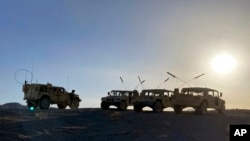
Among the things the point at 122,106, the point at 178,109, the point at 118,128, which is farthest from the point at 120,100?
the point at 118,128

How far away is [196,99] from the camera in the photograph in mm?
30000

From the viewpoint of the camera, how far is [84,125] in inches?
885

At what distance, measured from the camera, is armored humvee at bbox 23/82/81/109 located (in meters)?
36.8

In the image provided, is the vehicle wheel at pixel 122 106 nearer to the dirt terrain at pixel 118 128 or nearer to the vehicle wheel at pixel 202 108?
the vehicle wheel at pixel 202 108

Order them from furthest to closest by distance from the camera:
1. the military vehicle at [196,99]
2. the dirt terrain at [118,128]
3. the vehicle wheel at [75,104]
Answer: the vehicle wheel at [75,104] < the military vehicle at [196,99] < the dirt terrain at [118,128]

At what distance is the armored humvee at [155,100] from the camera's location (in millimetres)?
32219

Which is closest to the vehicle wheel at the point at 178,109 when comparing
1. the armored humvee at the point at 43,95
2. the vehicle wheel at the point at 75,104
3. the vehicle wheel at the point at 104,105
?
the vehicle wheel at the point at 104,105

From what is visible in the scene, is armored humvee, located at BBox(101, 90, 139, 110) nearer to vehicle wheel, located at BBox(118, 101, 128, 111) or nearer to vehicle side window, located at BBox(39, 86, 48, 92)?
vehicle wheel, located at BBox(118, 101, 128, 111)

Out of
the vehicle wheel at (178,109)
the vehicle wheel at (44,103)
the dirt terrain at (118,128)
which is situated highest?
the vehicle wheel at (44,103)

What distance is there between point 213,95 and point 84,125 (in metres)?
12.6

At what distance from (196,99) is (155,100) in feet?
11.7

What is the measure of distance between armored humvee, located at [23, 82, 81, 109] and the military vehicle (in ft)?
39.5

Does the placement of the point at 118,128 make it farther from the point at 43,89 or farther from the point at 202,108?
the point at 43,89

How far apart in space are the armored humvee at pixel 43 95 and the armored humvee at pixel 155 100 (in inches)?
341
